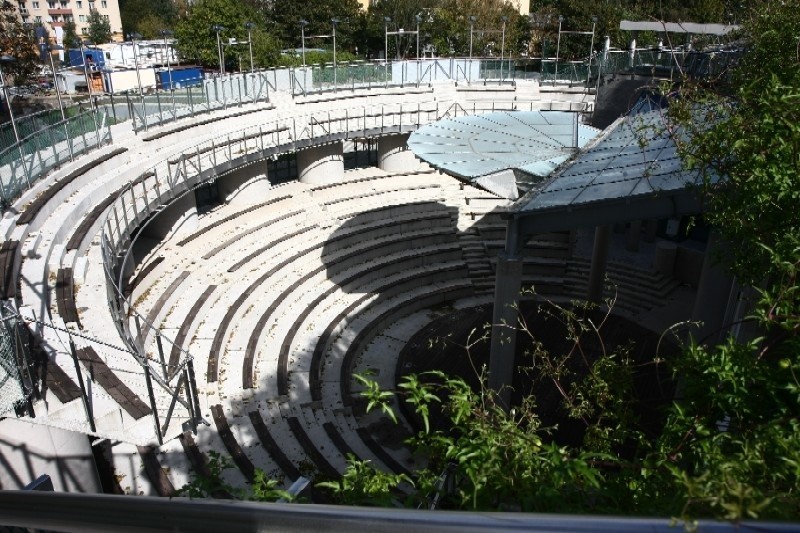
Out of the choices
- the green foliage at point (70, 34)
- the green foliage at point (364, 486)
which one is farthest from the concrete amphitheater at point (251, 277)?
the green foliage at point (70, 34)

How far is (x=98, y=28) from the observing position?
3061 inches

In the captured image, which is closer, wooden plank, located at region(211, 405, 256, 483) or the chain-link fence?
the chain-link fence

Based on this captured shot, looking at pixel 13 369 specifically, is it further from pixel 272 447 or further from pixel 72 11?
pixel 72 11

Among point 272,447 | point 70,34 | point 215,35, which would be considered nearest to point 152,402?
point 272,447

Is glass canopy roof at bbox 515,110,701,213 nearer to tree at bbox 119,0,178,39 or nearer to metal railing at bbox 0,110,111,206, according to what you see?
metal railing at bbox 0,110,111,206

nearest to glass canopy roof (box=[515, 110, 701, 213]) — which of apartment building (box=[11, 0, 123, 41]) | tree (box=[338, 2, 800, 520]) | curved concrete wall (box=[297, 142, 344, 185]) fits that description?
tree (box=[338, 2, 800, 520])

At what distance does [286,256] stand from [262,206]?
149 inches

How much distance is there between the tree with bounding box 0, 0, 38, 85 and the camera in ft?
92.5

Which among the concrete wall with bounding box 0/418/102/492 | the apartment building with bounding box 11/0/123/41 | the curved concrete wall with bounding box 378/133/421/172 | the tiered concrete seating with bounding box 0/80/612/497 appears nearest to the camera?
the concrete wall with bounding box 0/418/102/492

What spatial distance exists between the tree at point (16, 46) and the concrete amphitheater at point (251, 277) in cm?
1103

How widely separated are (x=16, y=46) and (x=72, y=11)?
6820 cm

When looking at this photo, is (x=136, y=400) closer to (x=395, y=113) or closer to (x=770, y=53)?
(x=770, y=53)

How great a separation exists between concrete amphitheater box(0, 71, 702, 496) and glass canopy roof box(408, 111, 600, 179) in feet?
18.9

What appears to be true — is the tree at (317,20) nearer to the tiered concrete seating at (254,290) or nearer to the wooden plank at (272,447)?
the tiered concrete seating at (254,290)
